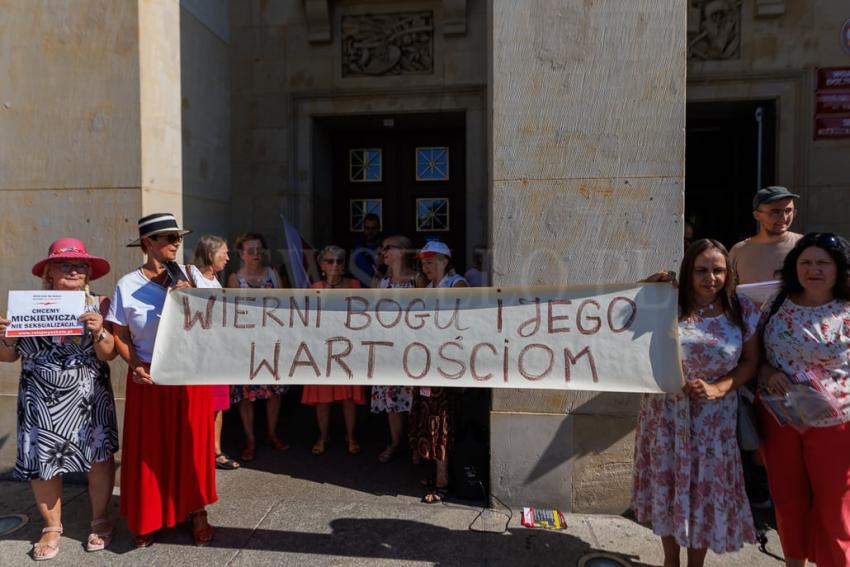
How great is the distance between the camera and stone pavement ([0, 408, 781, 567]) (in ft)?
10.9

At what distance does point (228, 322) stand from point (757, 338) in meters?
2.84

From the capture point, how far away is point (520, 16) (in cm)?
376

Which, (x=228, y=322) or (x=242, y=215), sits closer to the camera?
(x=228, y=322)

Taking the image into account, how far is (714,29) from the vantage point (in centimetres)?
570

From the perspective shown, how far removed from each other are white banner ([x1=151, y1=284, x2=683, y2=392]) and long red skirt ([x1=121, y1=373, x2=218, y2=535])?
9.6 inches

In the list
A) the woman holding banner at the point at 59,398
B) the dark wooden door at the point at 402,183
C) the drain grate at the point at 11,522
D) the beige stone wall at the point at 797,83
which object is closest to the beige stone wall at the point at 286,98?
the dark wooden door at the point at 402,183

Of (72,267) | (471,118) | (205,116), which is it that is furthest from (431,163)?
(72,267)

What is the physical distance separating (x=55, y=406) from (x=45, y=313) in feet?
2.02

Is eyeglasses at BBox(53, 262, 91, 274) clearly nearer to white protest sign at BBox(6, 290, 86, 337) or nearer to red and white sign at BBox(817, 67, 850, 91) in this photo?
white protest sign at BBox(6, 290, 86, 337)

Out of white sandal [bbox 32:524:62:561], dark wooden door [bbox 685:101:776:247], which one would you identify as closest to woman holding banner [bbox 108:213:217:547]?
white sandal [bbox 32:524:62:561]

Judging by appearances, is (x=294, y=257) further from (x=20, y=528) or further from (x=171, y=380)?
(x=20, y=528)

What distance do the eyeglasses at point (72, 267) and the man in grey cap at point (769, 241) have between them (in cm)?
402

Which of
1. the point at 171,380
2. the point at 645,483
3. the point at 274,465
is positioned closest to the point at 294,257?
the point at 274,465

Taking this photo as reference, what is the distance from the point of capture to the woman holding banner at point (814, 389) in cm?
268
